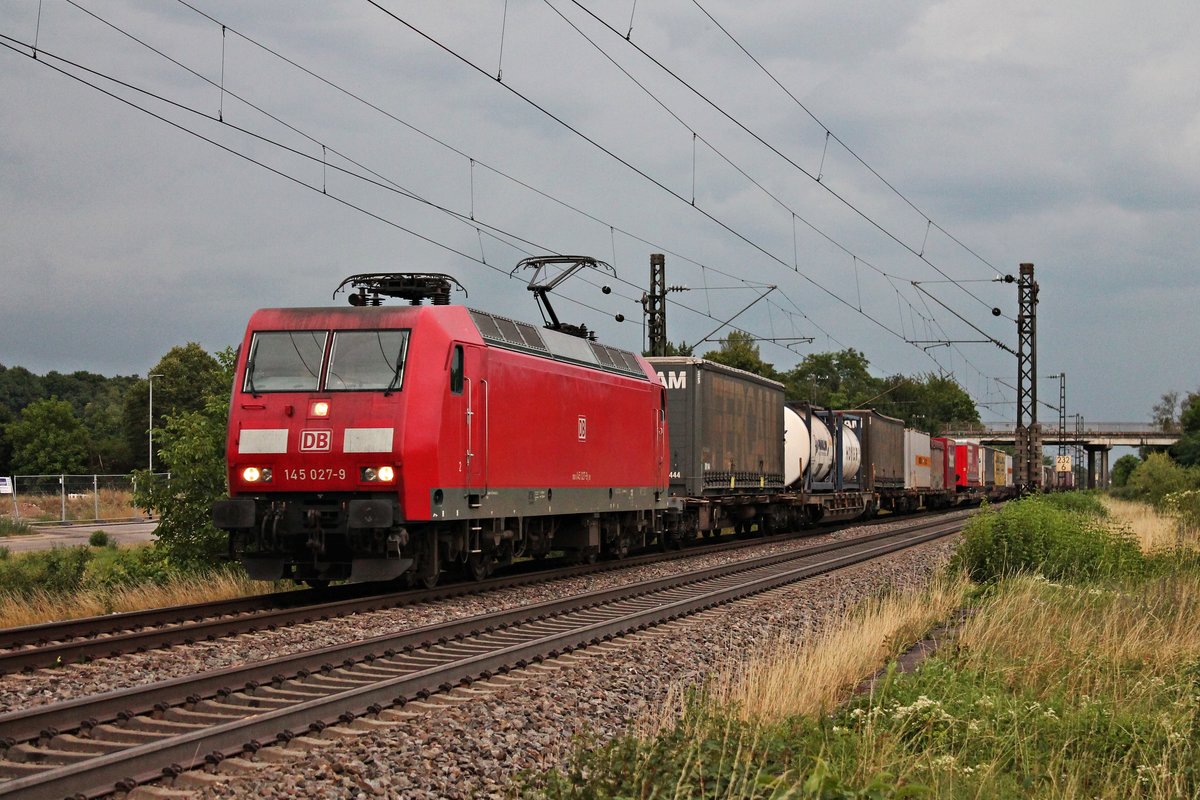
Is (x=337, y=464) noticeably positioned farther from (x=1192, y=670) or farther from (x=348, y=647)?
(x=1192, y=670)

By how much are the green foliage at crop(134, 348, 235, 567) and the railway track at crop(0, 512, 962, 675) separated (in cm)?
437

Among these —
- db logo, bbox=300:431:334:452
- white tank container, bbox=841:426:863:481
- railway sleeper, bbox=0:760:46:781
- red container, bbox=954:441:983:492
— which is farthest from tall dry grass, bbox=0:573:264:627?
red container, bbox=954:441:983:492

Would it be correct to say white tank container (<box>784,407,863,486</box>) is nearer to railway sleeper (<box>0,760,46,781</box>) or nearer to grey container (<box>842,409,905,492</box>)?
grey container (<box>842,409,905,492</box>)

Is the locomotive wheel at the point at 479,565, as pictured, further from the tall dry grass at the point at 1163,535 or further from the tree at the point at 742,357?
the tree at the point at 742,357

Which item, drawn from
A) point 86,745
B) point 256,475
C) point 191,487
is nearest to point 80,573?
point 191,487

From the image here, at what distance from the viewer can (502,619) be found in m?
12.9

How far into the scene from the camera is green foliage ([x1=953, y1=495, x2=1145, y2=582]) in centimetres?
1677

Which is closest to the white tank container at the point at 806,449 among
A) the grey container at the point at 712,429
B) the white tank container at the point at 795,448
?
the white tank container at the point at 795,448

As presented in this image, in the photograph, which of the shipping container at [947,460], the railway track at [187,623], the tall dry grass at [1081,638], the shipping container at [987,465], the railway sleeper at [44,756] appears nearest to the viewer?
the railway sleeper at [44,756]

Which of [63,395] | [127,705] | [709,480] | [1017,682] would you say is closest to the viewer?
[127,705]

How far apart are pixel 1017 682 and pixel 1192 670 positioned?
1.42 metres

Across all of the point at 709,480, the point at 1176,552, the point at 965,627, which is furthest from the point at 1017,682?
the point at 709,480

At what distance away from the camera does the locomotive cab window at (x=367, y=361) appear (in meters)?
14.5

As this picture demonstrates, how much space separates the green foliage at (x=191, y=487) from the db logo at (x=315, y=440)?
18.7ft
